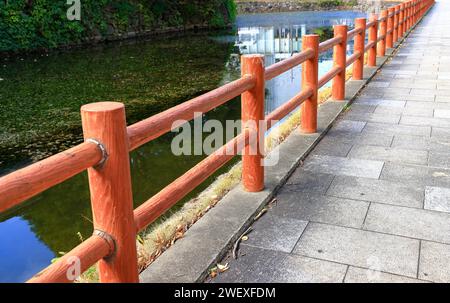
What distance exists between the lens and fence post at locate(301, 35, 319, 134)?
5105 millimetres

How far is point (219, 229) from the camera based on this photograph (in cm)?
329

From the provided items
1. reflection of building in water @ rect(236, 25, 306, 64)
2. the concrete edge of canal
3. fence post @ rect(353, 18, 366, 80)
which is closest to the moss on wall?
reflection of building in water @ rect(236, 25, 306, 64)

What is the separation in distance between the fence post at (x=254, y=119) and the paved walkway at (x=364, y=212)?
26cm

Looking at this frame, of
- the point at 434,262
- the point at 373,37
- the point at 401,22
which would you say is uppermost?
the point at 401,22

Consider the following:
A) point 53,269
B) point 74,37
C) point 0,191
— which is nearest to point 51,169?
point 0,191

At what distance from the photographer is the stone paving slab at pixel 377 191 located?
150 inches

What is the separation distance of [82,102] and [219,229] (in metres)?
8.35

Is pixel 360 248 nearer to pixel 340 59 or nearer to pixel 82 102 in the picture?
pixel 340 59

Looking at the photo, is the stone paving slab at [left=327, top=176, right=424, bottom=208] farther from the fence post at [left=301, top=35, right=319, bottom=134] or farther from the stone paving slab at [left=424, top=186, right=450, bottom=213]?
the fence post at [left=301, top=35, right=319, bottom=134]

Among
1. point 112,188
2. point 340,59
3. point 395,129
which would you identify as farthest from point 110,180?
point 340,59

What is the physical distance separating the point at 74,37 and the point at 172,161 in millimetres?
18131

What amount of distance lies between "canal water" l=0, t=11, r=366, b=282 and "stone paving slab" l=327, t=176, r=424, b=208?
218 cm

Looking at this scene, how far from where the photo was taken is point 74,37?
23266 millimetres
